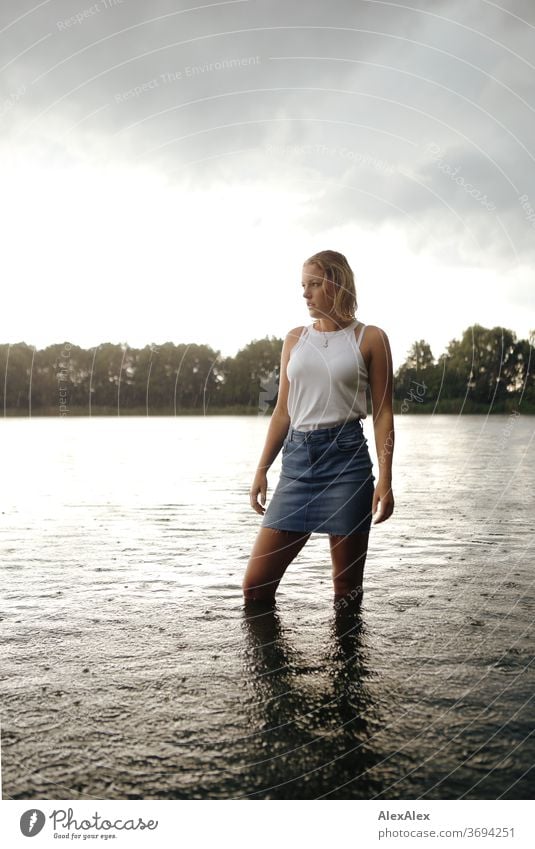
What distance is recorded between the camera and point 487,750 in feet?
10.3

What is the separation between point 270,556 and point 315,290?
5.73 feet

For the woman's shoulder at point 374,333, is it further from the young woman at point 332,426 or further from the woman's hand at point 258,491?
the woman's hand at point 258,491

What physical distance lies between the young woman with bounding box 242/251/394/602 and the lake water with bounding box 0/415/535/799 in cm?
68

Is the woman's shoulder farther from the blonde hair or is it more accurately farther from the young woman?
the blonde hair

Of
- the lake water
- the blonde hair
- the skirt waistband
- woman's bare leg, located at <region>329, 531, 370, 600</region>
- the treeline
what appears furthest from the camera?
the treeline

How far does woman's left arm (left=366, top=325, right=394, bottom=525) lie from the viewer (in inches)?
174

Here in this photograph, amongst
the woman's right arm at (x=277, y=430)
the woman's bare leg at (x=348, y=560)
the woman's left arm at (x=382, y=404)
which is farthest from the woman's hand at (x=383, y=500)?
the woman's right arm at (x=277, y=430)

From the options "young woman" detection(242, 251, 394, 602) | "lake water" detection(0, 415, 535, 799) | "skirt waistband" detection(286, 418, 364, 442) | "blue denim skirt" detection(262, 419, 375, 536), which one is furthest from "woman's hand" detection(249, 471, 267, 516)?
"lake water" detection(0, 415, 535, 799)

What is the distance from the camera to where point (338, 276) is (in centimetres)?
439

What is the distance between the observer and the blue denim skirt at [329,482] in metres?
4.50

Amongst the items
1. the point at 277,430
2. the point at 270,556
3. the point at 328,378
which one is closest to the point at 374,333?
the point at 328,378

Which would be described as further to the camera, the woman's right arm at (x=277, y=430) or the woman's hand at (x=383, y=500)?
the woman's right arm at (x=277, y=430)

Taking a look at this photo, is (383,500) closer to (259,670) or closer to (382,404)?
(382,404)
